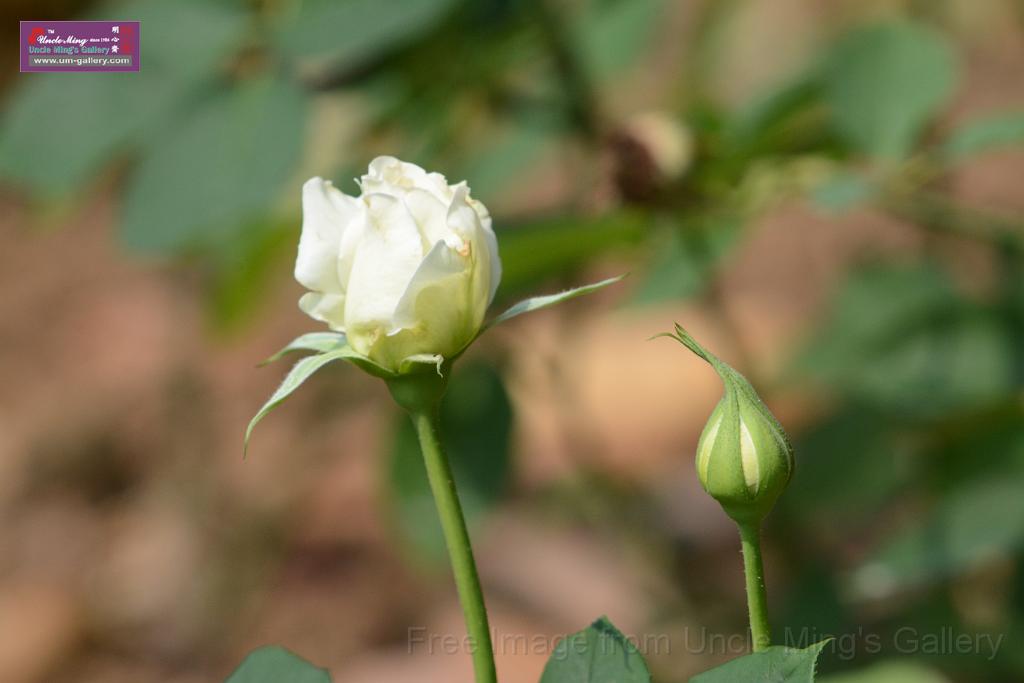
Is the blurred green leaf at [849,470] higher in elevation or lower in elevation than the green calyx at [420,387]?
lower

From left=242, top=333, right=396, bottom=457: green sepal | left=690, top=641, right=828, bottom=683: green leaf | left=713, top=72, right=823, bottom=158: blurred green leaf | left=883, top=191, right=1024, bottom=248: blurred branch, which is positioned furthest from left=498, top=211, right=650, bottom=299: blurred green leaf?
left=690, top=641, right=828, bottom=683: green leaf

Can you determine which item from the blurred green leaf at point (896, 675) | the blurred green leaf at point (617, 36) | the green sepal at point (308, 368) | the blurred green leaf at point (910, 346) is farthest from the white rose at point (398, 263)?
the blurred green leaf at point (617, 36)

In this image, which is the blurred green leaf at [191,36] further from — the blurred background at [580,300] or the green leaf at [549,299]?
the green leaf at [549,299]

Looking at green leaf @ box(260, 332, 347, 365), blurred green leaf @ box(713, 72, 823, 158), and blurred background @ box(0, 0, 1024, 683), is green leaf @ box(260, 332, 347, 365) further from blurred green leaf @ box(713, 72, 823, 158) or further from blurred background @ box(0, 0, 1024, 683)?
blurred green leaf @ box(713, 72, 823, 158)

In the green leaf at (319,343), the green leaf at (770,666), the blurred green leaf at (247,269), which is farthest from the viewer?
the blurred green leaf at (247,269)

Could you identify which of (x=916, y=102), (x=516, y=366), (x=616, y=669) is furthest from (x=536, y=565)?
A: (x=616, y=669)

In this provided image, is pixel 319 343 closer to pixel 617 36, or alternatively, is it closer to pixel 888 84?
pixel 888 84
